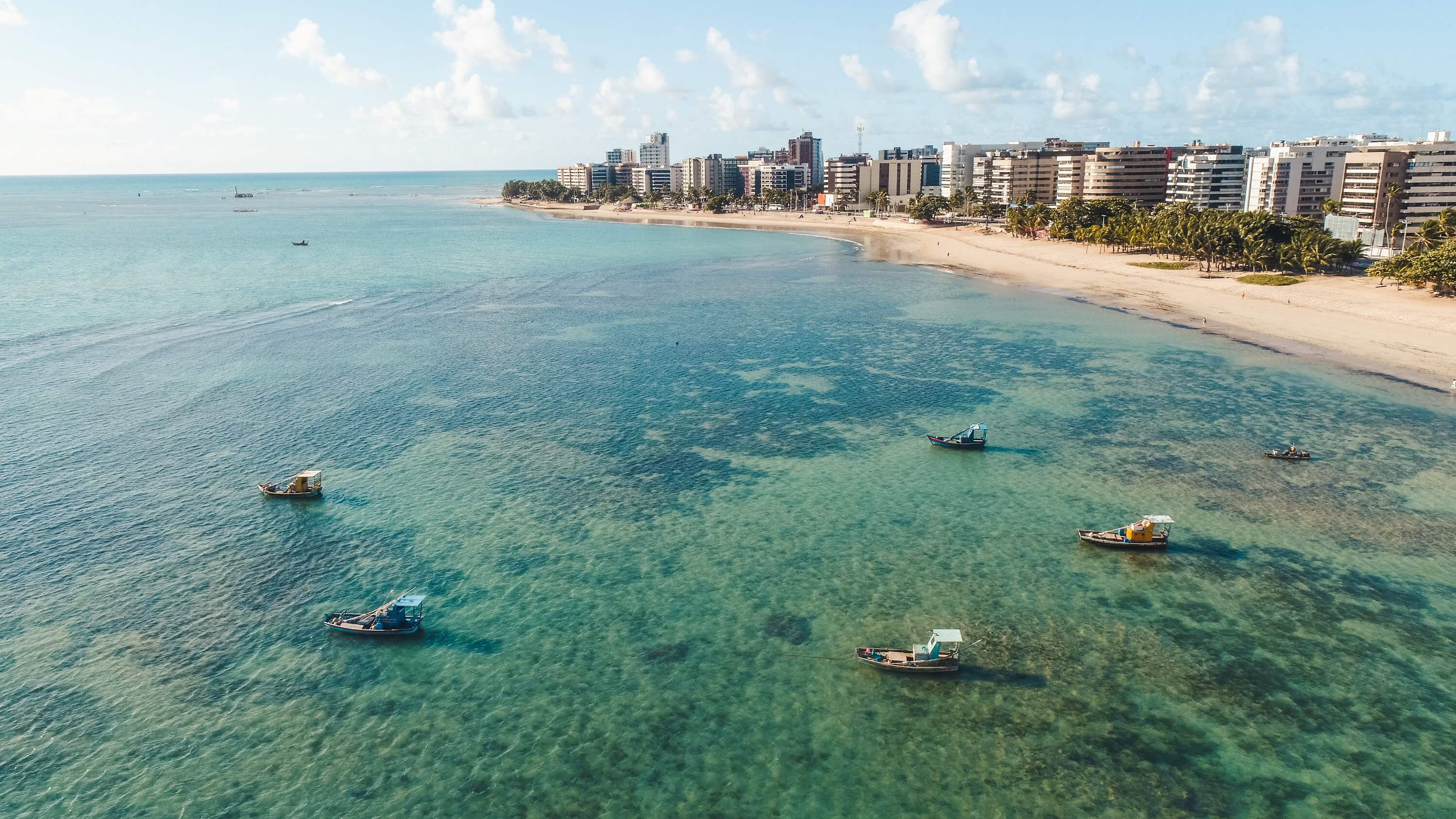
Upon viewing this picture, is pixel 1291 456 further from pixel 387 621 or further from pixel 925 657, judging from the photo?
pixel 387 621

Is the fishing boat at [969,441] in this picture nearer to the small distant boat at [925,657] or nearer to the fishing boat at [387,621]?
the small distant boat at [925,657]

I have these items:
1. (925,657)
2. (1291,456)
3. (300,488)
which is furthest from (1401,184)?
(300,488)

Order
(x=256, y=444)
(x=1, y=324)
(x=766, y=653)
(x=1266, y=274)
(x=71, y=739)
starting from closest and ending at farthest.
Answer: (x=71, y=739) → (x=766, y=653) → (x=256, y=444) → (x=1, y=324) → (x=1266, y=274)

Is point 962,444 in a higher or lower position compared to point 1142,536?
higher

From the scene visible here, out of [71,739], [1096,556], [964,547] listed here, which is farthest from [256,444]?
[1096,556]

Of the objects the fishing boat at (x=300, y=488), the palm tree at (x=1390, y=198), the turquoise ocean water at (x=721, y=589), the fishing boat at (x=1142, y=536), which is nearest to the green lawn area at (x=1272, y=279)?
the turquoise ocean water at (x=721, y=589)

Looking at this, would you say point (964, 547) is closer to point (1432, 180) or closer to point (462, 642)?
point (462, 642)

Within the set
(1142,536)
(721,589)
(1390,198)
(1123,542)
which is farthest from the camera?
(1390,198)

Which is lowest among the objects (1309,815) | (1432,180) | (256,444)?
(1309,815)
